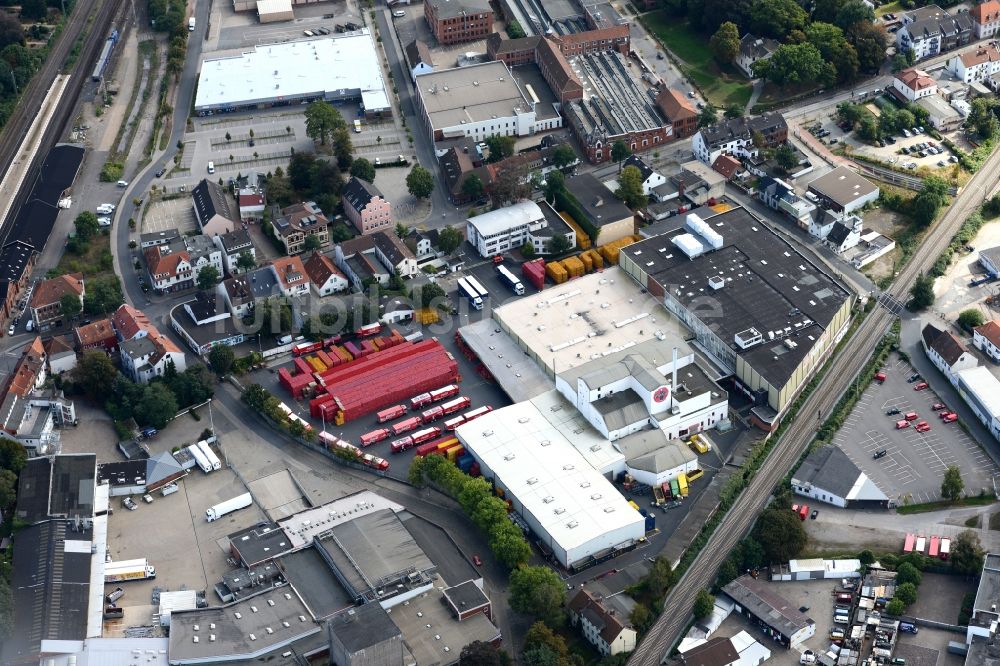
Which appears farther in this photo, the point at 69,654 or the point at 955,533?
the point at 955,533

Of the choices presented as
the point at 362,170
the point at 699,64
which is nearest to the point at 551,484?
the point at 362,170

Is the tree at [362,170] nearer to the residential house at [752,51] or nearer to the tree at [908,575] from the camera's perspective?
the residential house at [752,51]

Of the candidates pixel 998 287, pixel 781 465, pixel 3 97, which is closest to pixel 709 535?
pixel 781 465

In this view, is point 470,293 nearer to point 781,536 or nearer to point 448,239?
point 448,239

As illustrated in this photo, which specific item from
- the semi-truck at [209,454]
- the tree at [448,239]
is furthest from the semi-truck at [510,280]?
the semi-truck at [209,454]

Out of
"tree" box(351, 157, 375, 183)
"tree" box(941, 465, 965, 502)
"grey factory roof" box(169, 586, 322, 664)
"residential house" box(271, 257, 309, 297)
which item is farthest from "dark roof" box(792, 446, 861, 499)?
"tree" box(351, 157, 375, 183)

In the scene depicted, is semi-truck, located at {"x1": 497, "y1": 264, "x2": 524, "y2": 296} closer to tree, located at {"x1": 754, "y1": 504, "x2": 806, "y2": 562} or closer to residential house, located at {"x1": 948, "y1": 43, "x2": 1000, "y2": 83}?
tree, located at {"x1": 754, "y1": 504, "x2": 806, "y2": 562}

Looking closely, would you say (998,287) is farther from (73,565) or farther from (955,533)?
(73,565)
